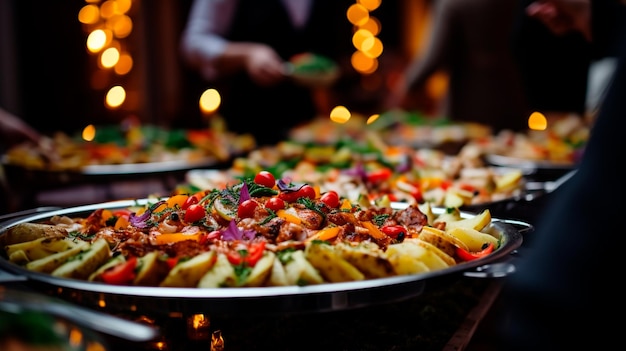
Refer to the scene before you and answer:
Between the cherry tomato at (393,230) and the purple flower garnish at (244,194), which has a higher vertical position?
the purple flower garnish at (244,194)

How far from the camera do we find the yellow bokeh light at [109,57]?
647 cm

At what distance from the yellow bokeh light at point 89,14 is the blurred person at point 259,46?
205cm

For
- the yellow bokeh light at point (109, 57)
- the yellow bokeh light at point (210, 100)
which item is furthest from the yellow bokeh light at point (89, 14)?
the yellow bokeh light at point (210, 100)

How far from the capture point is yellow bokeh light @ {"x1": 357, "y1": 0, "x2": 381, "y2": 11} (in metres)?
10.3

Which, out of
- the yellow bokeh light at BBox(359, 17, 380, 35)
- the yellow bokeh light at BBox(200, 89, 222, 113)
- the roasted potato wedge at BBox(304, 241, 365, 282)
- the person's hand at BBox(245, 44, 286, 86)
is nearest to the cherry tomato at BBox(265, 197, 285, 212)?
the roasted potato wedge at BBox(304, 241, 365, 282)

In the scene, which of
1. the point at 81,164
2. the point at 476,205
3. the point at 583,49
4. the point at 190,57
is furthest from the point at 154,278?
the point at 190,57

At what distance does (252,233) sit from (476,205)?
96cm

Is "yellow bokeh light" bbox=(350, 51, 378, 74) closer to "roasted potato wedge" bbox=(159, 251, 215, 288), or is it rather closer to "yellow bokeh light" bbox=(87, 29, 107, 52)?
"yellow bokeh light" bbox=(87, 29, 107, 52)

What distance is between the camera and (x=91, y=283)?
115 cm

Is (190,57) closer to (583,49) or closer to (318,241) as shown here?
(583,49)

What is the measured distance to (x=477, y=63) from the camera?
198 inches

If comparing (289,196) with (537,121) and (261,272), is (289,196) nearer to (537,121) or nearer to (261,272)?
(261,272)

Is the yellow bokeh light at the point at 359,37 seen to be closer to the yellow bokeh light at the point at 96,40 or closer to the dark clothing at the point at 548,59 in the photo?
the yellow bokeh light at the point at 96,40

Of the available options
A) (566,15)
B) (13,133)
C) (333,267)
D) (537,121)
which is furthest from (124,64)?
(333,267)
